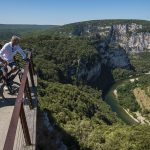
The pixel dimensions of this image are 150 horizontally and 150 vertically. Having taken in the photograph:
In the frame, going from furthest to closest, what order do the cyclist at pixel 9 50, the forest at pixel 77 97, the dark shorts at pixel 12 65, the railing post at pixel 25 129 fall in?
the forest at pixel 77 97, the dark shorts at pixel 12 65, the cyclist at pixel 9 50, the railing post at pixel 25 129

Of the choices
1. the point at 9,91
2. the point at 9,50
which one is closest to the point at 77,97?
the point at 9,91

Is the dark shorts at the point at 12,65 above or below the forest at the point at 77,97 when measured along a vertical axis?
above

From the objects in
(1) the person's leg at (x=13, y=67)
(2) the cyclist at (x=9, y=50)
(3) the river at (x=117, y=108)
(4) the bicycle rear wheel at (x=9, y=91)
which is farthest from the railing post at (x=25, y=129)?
(3) the river at (x=117, y=108)

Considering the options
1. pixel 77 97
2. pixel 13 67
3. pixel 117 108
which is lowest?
pixel 117 108

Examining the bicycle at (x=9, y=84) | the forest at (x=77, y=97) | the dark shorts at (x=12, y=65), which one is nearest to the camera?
the bicycle at (x=9, y=84)

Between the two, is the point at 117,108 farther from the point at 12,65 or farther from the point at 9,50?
the point at 9,50

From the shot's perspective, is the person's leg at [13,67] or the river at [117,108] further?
the river at [117,108]

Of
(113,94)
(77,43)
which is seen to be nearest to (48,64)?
(113,94)

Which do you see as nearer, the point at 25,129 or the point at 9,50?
the point at 25,129

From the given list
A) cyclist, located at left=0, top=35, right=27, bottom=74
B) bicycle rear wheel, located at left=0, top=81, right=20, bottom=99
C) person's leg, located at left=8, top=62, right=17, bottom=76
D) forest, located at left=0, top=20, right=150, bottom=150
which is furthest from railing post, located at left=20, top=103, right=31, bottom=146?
forest, located at left=0, top=20, right=150, bottom=150

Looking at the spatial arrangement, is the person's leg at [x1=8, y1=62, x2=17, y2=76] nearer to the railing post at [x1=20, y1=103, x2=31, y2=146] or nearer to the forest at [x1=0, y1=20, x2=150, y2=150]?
the forest at [x1=0, y1=20, x2=150, y2=150]

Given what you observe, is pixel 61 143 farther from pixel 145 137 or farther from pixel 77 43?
pixel 77 43

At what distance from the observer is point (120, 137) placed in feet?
113

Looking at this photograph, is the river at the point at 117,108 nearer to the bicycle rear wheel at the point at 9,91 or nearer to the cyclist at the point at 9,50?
the bicycle rear wheel at the point at 9,91
